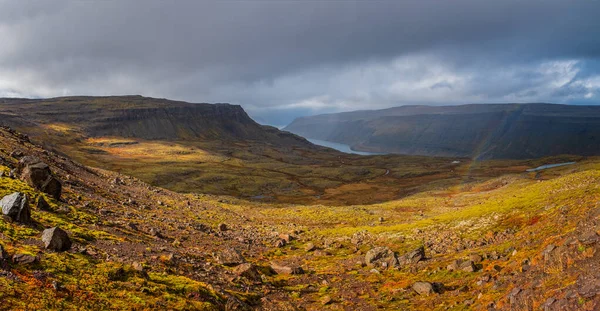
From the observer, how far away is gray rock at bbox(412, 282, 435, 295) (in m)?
25.0

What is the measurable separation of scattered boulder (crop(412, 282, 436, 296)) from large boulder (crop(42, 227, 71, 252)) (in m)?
23.8

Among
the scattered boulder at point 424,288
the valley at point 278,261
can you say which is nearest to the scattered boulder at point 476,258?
the valley at point 278,261

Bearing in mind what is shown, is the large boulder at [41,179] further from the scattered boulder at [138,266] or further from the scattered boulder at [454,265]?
the scattered boulder at [454,265]

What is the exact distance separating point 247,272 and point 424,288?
46.8 feet

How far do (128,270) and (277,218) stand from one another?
54871 millimetres

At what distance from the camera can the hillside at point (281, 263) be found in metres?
17.3

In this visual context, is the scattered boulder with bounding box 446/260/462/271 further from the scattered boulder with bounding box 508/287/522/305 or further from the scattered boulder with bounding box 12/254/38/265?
the scattered boulder with bounding box 12/254/38/265

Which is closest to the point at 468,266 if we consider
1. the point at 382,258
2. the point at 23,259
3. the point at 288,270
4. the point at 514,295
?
the point at 514,295

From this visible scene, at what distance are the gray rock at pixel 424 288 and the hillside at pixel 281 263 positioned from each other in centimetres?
9

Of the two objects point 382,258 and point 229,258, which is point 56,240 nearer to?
point 229,258

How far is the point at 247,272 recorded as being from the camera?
29.8m

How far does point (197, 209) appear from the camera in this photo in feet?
212

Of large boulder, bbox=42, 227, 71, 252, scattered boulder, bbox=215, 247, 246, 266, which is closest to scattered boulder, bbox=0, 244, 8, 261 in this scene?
large boulder, bbox=42, 227, 71, 252

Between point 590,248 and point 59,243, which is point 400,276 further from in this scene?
point 59,243
